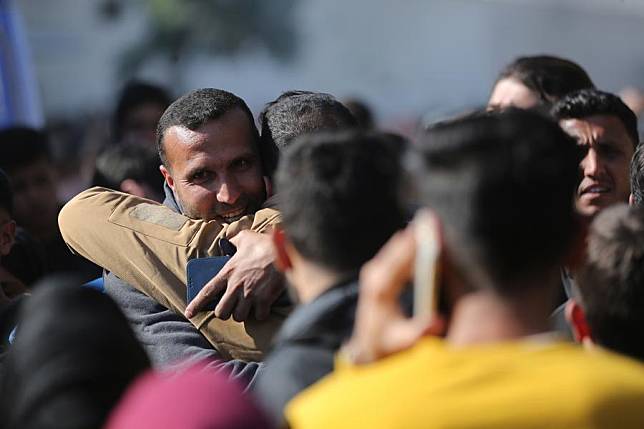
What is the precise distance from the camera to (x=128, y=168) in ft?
18.7

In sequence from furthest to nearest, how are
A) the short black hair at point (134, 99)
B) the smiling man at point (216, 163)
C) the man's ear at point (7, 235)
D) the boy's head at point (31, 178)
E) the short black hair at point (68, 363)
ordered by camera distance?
the short black hair at point (134, 99) → the boy's head at point (31, 178) → the man's ear at point (7, 235) → the smiling man at point (216, 163) → the short black hair at point (68, 363)

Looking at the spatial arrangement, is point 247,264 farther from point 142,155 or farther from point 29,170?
point 29,170

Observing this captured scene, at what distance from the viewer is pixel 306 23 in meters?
15.2

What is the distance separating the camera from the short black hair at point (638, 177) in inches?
154

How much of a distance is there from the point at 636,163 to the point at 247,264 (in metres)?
1.54

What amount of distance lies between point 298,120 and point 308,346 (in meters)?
1.33

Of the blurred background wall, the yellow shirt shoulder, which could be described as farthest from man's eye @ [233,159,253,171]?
the blurred background wall

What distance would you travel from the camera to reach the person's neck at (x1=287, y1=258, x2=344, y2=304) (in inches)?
93.9

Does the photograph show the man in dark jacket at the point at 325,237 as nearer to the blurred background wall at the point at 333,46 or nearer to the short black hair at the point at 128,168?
the short black hair at the point at 128,168

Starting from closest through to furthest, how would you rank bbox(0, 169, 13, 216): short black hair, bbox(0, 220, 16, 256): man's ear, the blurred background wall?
bbox(0, 220, 16, 256): man's ear
bbox(0, 169, 13, 216): short black hair
the blurred background wall

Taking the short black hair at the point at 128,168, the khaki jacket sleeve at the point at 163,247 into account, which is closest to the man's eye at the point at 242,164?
the khaki jacket sleeve at the point at 163,247

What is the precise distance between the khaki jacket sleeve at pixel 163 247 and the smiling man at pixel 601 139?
139cm

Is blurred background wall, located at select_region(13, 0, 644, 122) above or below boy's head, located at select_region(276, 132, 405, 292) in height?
below

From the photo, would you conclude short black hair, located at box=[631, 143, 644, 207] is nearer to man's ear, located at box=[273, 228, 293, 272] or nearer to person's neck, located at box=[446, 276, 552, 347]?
man's ear, located at box=[273, 228, 293, 272]
